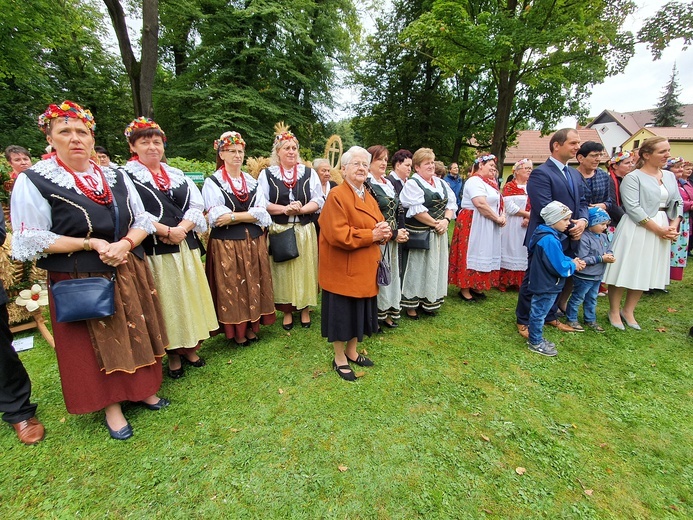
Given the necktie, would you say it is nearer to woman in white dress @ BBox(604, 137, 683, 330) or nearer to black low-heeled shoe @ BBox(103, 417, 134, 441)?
woman in white dress @ BBox(604, 137, 683, 330)

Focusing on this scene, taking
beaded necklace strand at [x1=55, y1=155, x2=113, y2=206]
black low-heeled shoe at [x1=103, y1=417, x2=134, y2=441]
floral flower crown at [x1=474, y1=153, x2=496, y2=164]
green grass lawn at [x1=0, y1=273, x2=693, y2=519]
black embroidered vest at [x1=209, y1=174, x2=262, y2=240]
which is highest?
floral flower crown at [x1=474, y1=153, x2=496, y2=164]

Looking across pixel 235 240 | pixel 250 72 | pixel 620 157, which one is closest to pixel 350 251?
pixel 235 240

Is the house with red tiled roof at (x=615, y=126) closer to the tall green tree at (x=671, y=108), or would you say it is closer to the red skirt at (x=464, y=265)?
the tall green tree at (x=671, y=108)

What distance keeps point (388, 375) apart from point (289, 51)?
15428mm

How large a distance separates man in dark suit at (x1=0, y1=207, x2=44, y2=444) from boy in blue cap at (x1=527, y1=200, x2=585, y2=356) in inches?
182

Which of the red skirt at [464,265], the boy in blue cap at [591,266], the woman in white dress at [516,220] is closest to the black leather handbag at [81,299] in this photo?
the red skirt at [464,265]

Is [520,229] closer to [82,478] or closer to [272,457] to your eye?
[272,457]

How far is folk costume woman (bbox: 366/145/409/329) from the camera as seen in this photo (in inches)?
141

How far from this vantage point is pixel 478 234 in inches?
191

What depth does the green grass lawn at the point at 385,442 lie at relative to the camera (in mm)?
1992

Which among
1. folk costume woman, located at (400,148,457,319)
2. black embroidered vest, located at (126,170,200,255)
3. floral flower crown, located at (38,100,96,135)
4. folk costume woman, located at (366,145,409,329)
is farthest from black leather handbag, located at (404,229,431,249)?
floral flower crown, located at (38,100,96,135)

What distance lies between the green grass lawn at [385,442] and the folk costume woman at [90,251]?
17.1 inches

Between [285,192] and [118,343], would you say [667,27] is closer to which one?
[285,192]

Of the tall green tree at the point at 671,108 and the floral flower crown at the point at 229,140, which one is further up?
the tall green tree at the point at 671,108
